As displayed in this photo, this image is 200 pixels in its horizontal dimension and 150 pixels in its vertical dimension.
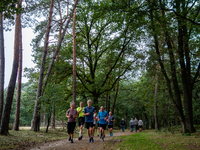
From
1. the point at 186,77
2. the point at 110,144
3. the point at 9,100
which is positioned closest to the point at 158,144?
the point at 110,144

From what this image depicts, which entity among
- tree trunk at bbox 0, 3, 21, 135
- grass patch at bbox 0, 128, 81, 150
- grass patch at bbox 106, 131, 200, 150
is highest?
tree trunk at bbox 0, 3, 21, 135

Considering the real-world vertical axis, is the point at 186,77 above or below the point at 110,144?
above

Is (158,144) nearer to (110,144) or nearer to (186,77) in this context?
(110,144)

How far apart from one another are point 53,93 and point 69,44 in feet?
29.0

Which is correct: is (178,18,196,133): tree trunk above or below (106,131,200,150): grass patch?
above

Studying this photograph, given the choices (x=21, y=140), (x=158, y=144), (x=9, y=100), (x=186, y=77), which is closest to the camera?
(x=158, y=144)

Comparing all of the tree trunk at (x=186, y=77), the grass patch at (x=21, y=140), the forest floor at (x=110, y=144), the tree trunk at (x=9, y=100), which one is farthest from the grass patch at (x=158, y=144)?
the tree trunk at (x=9, y=100)

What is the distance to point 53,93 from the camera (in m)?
13.8

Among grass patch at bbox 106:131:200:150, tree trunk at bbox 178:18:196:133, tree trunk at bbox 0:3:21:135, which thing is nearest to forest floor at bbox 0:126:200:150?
grass patch at bbox 106:131:200:150

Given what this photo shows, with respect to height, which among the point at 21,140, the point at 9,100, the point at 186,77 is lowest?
the point at 21,140

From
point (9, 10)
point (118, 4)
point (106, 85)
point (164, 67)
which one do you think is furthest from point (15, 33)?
point (106, 85)

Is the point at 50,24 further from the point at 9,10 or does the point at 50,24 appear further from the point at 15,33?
the point at 9,10

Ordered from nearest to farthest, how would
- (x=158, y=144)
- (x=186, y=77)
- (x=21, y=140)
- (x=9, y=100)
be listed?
(x=158, y=144) → (x=21, y=140) → (x=9, y=100) → (x=186, y=77)

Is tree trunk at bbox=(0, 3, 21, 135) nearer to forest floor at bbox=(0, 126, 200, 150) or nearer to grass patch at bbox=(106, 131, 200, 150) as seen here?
forest floor at bbox=(0, 126, 200, 150)
